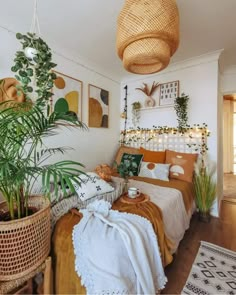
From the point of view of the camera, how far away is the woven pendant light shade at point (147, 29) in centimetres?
111

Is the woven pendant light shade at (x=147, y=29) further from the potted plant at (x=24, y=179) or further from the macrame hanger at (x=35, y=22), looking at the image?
the macrame hanger at (x=35, y=22)

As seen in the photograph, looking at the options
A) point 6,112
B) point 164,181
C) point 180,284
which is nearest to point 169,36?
point 6,112

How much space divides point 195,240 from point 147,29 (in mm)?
2230

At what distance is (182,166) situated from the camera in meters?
2.53

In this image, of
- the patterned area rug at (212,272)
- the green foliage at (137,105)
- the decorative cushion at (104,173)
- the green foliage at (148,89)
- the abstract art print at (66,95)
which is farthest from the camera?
the green foliage at (137,105)

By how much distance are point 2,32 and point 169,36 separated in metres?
1.86

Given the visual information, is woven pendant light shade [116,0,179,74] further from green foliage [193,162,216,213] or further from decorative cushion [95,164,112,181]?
green foliage [193,162,216,213]

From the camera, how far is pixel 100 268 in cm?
96

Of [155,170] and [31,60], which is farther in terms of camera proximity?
[155,170]

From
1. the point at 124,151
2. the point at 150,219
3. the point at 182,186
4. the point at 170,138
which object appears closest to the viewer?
the point at 150,219

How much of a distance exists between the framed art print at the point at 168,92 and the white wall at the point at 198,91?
79 millimetres

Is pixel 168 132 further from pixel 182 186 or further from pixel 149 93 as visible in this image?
pixel 182 186

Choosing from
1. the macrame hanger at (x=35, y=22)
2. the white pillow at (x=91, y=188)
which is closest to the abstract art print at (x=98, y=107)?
the macrame hanger at (x=35, y=22)

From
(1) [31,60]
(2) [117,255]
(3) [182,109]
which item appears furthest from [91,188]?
(3) [182,109]
